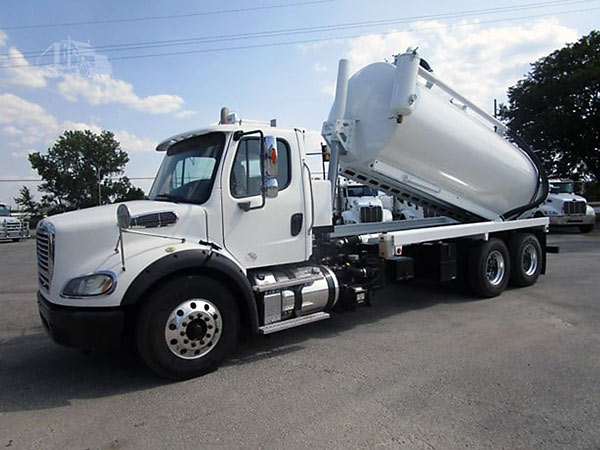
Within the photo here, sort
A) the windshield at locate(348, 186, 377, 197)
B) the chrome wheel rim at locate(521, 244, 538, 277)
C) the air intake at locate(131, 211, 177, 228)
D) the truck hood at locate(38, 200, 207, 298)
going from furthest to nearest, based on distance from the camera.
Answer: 1. the windshield at locate(348, 186, 377, 197)
2. the chrome wheel rim at locate(521, 244, 538, 277)
3. the air intake at locate(131, 211, 177, 228)
4. the truck hood at locate(38, 200, 207, 298)

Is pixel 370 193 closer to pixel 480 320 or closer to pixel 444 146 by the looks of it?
pixel 444 146

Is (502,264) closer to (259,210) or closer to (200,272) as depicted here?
(259,210)

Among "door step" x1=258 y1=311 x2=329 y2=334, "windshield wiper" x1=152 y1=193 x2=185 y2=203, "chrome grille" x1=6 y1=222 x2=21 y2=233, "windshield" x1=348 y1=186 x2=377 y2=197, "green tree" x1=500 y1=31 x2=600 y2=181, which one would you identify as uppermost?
"green tree" x1=500 y1=31 x2=600 y2=181

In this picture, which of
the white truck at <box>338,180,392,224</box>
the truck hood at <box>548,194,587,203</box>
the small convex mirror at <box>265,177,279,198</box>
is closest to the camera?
the small convex mirror at <box>265,177,279,198</box>

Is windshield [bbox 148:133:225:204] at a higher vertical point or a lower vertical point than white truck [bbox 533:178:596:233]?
higher

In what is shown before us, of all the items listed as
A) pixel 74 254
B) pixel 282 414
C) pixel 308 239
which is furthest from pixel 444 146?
pixel 74 254

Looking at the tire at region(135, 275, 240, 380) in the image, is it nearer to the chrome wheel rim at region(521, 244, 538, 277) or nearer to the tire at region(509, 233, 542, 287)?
the tire at region(509, 233, 542, 287)

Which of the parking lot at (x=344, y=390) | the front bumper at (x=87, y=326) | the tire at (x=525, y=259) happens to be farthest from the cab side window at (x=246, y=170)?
the tire at (x=525, y=259)

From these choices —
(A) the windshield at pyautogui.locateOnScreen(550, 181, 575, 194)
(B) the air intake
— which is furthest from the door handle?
(A) the windshield at pyautogui.locateOnScreen(550, 181, 575, 194)

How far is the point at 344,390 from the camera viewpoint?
3934mm

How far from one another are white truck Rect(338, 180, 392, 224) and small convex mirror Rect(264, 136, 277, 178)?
11.9 m

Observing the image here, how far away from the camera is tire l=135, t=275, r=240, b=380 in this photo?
4062 mm

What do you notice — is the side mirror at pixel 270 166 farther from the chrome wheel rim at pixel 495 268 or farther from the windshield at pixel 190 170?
the chrome wheel rim at pixel 495 268

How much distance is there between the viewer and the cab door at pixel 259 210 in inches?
186
